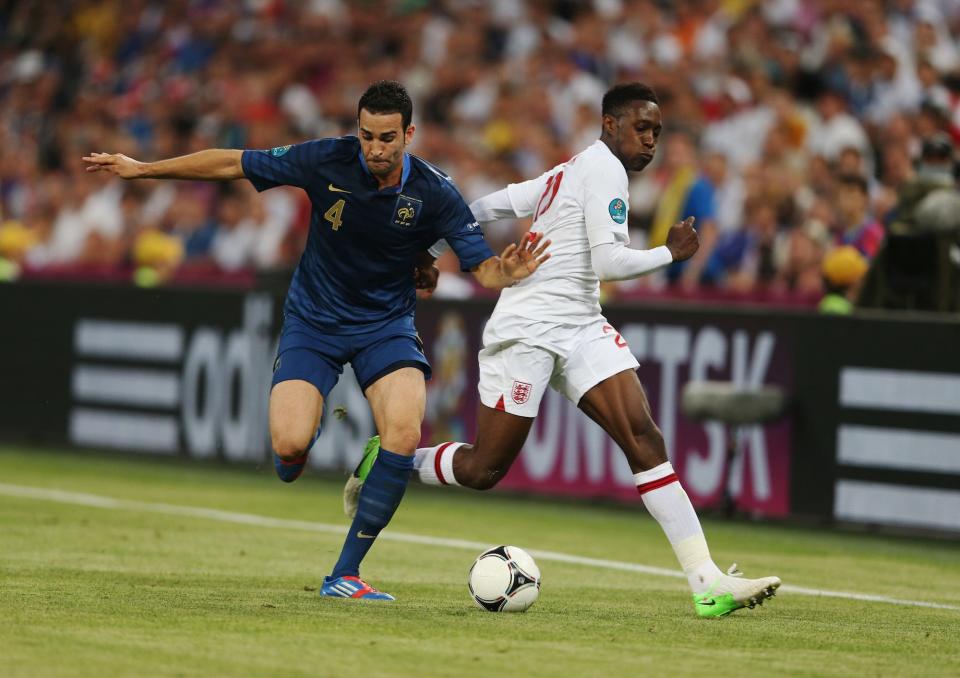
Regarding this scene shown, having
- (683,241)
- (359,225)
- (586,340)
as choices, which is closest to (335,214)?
(359,225)

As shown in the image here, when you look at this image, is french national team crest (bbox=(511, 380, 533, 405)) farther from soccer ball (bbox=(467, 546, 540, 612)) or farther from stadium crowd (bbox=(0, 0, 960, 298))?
stadium crowd (bbox=(0, 0, 960, 298))

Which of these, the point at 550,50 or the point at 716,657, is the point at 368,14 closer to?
the point at 550,50

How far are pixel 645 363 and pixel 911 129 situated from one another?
334cm

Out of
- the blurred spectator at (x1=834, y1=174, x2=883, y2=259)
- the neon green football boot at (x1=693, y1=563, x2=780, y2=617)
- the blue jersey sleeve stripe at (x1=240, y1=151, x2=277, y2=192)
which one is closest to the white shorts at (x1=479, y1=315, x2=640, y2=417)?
the neon green football boot at (x1=693, y1=563, x2=780, y2=617)

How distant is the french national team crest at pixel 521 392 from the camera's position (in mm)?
8406

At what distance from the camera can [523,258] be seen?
8.20m

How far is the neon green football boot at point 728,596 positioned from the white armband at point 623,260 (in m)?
1.41

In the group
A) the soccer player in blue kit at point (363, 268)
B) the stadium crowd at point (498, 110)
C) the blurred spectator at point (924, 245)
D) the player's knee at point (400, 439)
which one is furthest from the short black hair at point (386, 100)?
the stadium crowd at point (498, 110)

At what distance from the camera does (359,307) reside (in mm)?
8367

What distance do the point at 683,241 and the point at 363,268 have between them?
153 cm

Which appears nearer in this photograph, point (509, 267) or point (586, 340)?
point (509, 267)

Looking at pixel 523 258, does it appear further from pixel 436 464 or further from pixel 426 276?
pixel 436 464

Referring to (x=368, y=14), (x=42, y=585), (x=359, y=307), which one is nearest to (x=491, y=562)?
(x=359, y=307)

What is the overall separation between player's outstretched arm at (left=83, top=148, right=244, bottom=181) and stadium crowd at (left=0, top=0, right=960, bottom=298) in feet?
20.1
